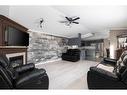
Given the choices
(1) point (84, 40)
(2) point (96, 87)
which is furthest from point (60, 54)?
(2) point (96, 87)

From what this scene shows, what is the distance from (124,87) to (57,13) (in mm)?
2976

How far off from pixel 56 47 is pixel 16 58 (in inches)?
124

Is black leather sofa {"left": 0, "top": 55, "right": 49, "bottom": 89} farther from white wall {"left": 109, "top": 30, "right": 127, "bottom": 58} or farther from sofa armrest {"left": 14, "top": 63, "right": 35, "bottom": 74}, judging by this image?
white wall {"left": 109, "top": 30, "right": 127, "bottom": 58}

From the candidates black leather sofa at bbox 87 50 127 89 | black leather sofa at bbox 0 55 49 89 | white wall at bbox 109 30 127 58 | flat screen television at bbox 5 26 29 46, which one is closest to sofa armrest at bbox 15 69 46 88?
black leather sofa at bbox 0 55 49 89

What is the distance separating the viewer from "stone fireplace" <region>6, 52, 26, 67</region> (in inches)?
127

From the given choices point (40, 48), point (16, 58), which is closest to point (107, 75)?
point (16, 58)

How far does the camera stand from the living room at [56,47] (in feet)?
6.01

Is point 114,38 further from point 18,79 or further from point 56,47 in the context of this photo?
point 18,79

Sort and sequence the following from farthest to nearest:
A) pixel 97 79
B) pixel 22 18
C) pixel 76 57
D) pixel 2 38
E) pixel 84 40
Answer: pixel 84 40 < pixel 76 57 < pixel 22 18 < pixel 2 38 < pixel 97 79

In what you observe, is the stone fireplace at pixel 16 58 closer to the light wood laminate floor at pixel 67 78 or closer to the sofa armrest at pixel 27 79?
the light wood laminate floor at pixel 67 78

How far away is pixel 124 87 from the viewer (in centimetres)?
165

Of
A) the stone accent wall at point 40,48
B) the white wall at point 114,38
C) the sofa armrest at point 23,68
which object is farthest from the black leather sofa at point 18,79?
the white wall at point 114,38

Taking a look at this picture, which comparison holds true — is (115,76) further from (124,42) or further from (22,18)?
(124,42)
